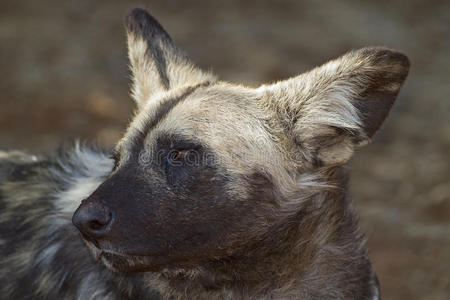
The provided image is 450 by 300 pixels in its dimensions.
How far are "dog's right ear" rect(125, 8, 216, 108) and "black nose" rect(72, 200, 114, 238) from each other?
106 centimetres

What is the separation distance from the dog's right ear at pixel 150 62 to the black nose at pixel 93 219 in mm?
1057

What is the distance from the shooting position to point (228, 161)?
11.9 feet

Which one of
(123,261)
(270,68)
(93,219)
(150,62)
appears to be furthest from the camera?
(270,68)

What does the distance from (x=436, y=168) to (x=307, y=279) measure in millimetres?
3807

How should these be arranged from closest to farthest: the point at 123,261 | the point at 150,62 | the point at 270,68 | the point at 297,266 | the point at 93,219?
the point at 93,219 → the point at 123,261 → the point at 297,266 → the point at 150,62 → the point at 270,68

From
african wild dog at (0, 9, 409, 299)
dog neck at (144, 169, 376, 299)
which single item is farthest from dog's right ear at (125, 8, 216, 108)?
dog neck at (144, 169, 376, 299)

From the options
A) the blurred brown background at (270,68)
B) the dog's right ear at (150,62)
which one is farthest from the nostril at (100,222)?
the blurred brown background at (270,68)

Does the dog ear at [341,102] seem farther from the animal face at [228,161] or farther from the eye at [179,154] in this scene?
the eye at [179,154]

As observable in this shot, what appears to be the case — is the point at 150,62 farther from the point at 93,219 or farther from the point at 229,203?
the point at 93,219

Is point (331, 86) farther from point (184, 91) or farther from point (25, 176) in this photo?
point (25, 176)

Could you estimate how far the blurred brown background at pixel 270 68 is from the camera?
22.7ft

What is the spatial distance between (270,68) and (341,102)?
4770 millimetres

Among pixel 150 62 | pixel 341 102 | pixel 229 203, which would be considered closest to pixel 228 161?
pixel 229 203

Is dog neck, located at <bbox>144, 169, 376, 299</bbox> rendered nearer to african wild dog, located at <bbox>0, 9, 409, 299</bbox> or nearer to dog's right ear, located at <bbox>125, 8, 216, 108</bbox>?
african wild dog, located at <bbox>0, 9, 409, 299</bbox>
